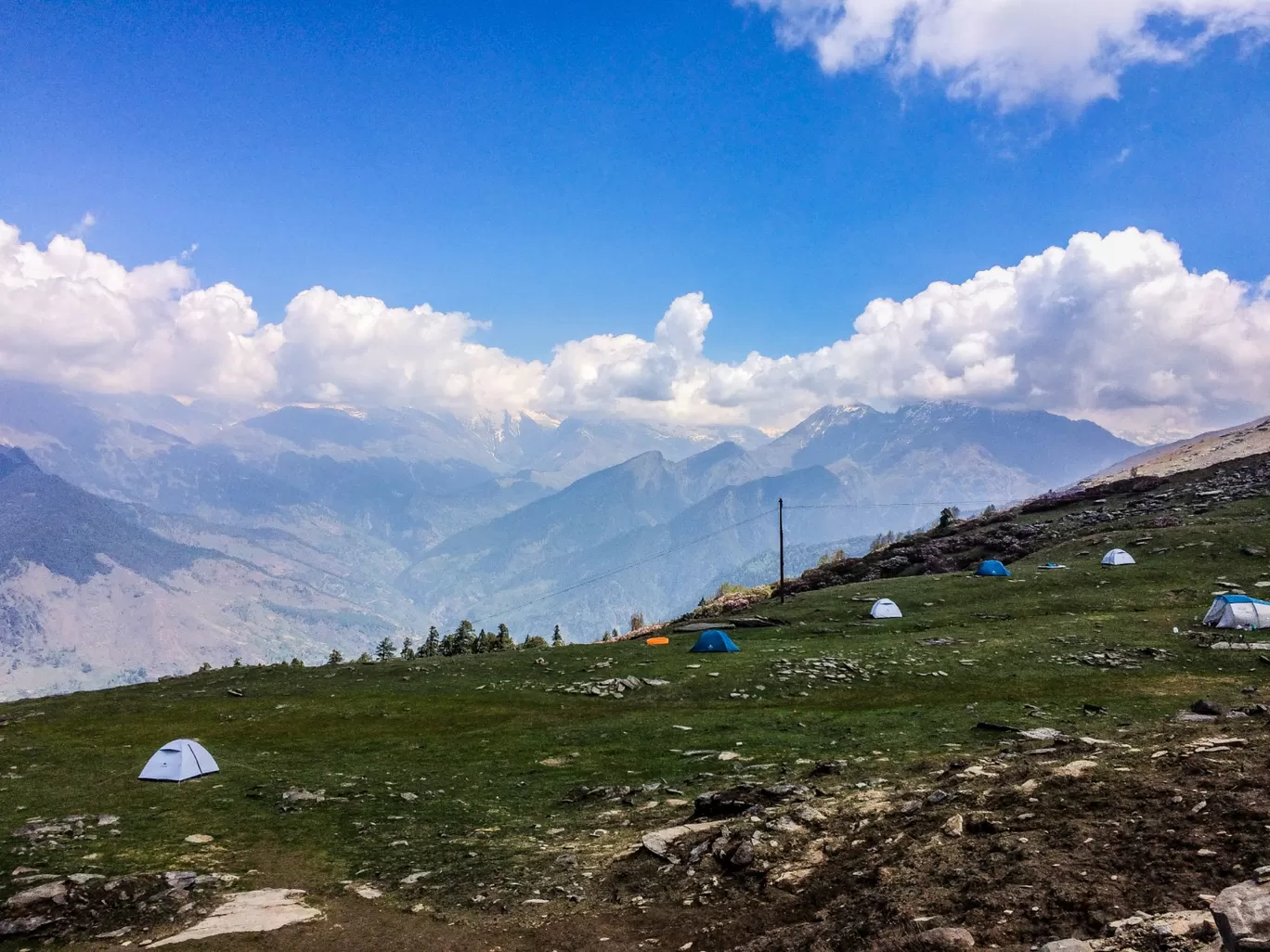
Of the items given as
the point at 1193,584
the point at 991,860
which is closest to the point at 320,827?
the point at 991,860

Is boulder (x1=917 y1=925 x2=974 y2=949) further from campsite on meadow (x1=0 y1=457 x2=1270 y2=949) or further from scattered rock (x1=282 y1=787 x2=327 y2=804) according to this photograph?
scattered rock (x1=282 y1=787 x2=327 y2=804)

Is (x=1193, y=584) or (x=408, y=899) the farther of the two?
(x=1193, y=584)

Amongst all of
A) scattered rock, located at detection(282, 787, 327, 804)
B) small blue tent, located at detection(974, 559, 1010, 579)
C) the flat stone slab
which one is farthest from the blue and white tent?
scattered rock, located at detection(282, 787, 327, 804)

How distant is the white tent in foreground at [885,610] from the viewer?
5000cm

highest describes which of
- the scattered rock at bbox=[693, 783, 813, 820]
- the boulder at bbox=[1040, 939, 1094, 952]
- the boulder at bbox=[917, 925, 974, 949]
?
the boulder at bbox=[1040, 939, 1094, 952]

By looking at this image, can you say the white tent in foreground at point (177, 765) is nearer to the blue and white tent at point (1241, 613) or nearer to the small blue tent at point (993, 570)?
the blue and white tent at point (1241, 613)

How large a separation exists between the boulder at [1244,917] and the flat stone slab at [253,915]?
1478cm

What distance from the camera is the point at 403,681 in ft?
140

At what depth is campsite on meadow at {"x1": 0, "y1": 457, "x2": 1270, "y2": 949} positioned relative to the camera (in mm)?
10789

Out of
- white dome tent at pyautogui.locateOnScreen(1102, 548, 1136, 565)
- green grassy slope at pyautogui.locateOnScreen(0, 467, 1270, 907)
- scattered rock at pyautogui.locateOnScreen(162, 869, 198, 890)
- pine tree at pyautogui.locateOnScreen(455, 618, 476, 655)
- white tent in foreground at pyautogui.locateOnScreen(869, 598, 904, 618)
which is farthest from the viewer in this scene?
pine tree at pyautogui.locateOnScreen(455, 618, 476, 655)

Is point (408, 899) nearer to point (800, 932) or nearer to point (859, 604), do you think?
point (800, 932)

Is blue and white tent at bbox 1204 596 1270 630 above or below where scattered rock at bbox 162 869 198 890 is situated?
above

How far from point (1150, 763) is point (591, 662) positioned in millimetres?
33211

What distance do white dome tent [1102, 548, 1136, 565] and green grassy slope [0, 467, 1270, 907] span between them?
125 centimetres
